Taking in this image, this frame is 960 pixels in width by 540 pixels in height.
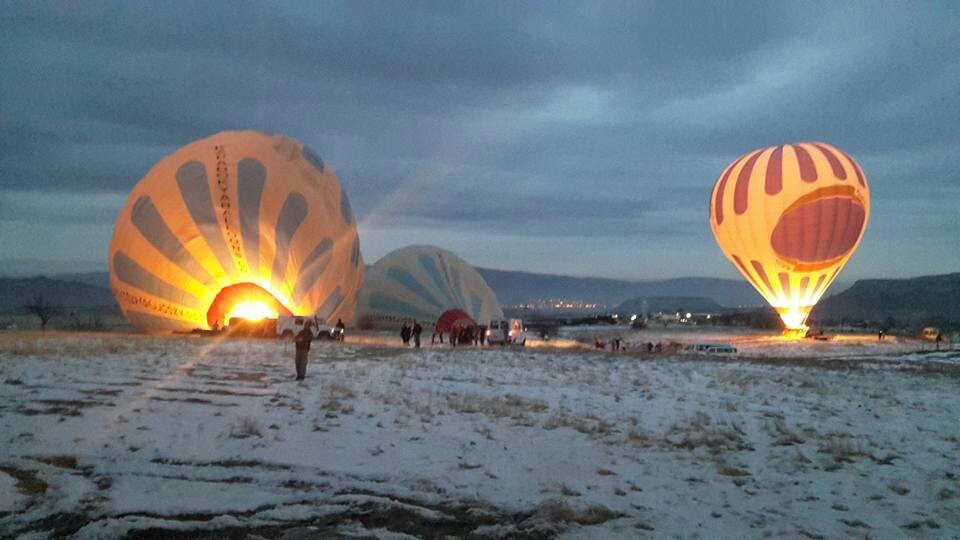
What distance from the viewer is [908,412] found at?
10656 mm

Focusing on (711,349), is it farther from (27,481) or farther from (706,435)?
(27,481)

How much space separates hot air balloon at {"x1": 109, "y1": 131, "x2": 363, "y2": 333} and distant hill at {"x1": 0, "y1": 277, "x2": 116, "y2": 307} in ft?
455

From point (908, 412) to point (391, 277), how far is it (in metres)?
27.9

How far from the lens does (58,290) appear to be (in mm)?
157500

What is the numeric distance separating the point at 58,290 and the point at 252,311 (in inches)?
6344

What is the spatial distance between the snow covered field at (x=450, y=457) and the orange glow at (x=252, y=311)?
9729mm

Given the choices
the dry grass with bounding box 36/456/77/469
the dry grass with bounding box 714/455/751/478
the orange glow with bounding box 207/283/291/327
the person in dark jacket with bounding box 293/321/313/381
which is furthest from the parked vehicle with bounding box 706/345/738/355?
the dry grass with bounding box 36/456/77/469

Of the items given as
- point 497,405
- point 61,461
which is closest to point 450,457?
point 497,405

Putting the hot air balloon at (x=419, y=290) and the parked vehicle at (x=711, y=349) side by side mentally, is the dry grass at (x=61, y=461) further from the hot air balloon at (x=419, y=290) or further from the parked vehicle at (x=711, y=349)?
the hot air balloon at (x=419, y=290)

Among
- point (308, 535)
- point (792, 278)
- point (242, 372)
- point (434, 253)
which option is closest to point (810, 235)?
point (792, 278)

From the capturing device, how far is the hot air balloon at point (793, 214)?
1394 inches

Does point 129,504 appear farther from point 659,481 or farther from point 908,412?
point 908,412

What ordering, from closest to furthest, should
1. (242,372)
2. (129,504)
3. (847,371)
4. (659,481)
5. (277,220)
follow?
1. (129,504)
2. (659,481)
3. (242,372)
4. (847,371)
5. (277,220)

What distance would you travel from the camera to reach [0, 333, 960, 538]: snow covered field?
5207 mm
